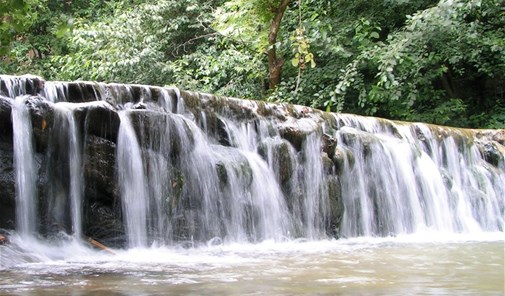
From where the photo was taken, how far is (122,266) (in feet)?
13.6

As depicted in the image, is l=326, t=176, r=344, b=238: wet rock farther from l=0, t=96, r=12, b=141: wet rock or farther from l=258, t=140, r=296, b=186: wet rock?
l=0, t=96, r=12, b=141: wet rock

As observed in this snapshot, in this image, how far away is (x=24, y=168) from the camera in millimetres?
5250

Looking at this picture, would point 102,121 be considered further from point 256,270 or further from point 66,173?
point 256,270

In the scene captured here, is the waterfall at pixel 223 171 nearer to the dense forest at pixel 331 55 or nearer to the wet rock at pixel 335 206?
the wet rock at pixel 335 206

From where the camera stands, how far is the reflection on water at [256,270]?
3.05m

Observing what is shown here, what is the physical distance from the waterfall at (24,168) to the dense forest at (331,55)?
22.7ft

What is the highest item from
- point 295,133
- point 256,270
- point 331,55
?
point 331,55

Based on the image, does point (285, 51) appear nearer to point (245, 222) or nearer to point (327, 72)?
point (327, 72)

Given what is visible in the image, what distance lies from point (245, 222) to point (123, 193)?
1481 millimetres

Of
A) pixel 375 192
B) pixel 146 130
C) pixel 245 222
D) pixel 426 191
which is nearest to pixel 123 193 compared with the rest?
pixel 146 130

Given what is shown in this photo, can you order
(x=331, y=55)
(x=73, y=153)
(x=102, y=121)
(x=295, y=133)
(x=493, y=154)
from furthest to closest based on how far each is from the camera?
(x=331, y=55) → (x=493, y=154) → (x=295, y=133) → (x=102, y=121) → (x=73, y=153)

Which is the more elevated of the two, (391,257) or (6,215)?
(6,215)

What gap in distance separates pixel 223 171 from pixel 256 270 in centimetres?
259

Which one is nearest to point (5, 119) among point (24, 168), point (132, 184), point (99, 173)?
point (24, 168)
